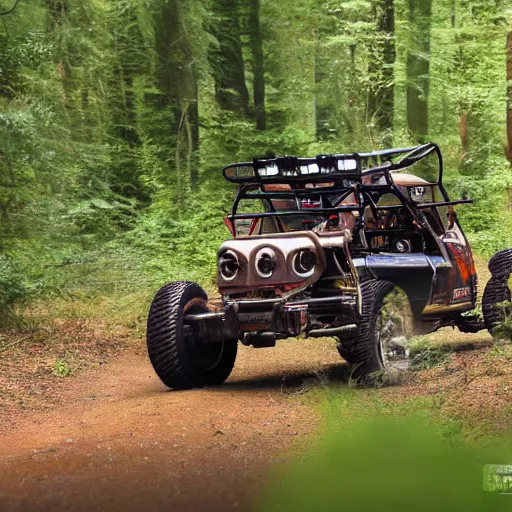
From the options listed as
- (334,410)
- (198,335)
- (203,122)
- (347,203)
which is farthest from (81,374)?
(203,122)

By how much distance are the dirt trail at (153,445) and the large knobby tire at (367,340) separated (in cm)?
58

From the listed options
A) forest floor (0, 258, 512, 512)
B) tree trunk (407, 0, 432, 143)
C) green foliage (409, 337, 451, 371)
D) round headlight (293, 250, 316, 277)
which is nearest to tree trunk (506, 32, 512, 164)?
tree trunk (407, 0, 432, 143)

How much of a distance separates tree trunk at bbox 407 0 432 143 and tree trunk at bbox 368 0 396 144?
0.60 meters

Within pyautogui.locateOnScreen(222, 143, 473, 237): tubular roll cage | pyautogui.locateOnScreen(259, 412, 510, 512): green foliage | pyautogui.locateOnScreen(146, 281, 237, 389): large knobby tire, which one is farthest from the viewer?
pyautogui.locateOnScreen(222, 143, 473, 237): tubular roll cage

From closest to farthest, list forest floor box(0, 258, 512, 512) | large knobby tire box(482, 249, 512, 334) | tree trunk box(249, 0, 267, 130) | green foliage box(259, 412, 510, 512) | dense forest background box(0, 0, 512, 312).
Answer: green foliage box(259, 412, 510, 512) < forest floor box(0, 258, 512, 512) < large knobby tire box(482, 249, 512, 334) < dense forest background box(0, 0, 512, 312) < tree trunk box(249, 0, 267, 130)

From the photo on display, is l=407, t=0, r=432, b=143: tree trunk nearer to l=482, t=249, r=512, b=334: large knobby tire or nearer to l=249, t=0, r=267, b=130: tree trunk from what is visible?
l=249, t=0, r=267, b=130: tree trunk

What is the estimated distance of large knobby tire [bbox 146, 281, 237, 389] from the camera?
955 cm

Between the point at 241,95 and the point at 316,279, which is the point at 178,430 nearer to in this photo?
the point at 316,279

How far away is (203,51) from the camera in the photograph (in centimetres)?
2680

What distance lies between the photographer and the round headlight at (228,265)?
31.5 feet

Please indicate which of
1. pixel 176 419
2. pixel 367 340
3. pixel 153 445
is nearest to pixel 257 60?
pixel 367 340

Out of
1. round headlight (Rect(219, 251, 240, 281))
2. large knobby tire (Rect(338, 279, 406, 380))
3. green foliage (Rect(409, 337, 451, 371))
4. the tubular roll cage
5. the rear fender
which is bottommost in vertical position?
A: green foliage (Rect(409, 337, 451, 371))

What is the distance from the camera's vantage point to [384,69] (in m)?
27.6

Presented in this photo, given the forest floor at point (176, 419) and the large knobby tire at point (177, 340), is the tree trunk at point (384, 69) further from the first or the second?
the large knobby tire at point (177, 340)
